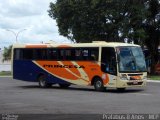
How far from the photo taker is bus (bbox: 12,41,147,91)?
28844 mm

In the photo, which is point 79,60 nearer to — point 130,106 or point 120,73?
point 120,73

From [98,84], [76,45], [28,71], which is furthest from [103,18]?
[98,84]

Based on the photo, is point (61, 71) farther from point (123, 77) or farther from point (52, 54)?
point (123, 77)

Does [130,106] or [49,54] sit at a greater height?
[49,54]

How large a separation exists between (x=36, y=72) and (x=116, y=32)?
2061 centimetres

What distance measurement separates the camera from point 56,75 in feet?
109

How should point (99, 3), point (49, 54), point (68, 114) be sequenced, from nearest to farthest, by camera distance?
point (68, 114) → point (49, 54) → point (99, 3)

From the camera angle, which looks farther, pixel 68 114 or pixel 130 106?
pixel 130 106

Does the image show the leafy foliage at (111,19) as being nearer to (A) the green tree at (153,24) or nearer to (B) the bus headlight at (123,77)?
(A) the green tree at (153,24)

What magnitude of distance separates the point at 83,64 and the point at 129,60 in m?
3.17

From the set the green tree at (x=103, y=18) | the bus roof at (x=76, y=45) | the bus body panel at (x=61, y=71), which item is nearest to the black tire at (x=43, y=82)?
the bus body panel at (x=61, y=71)

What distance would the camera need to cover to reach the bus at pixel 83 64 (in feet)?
94.6

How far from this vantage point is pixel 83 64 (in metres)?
30.9

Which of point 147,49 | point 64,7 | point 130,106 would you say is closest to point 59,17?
point 64,7
